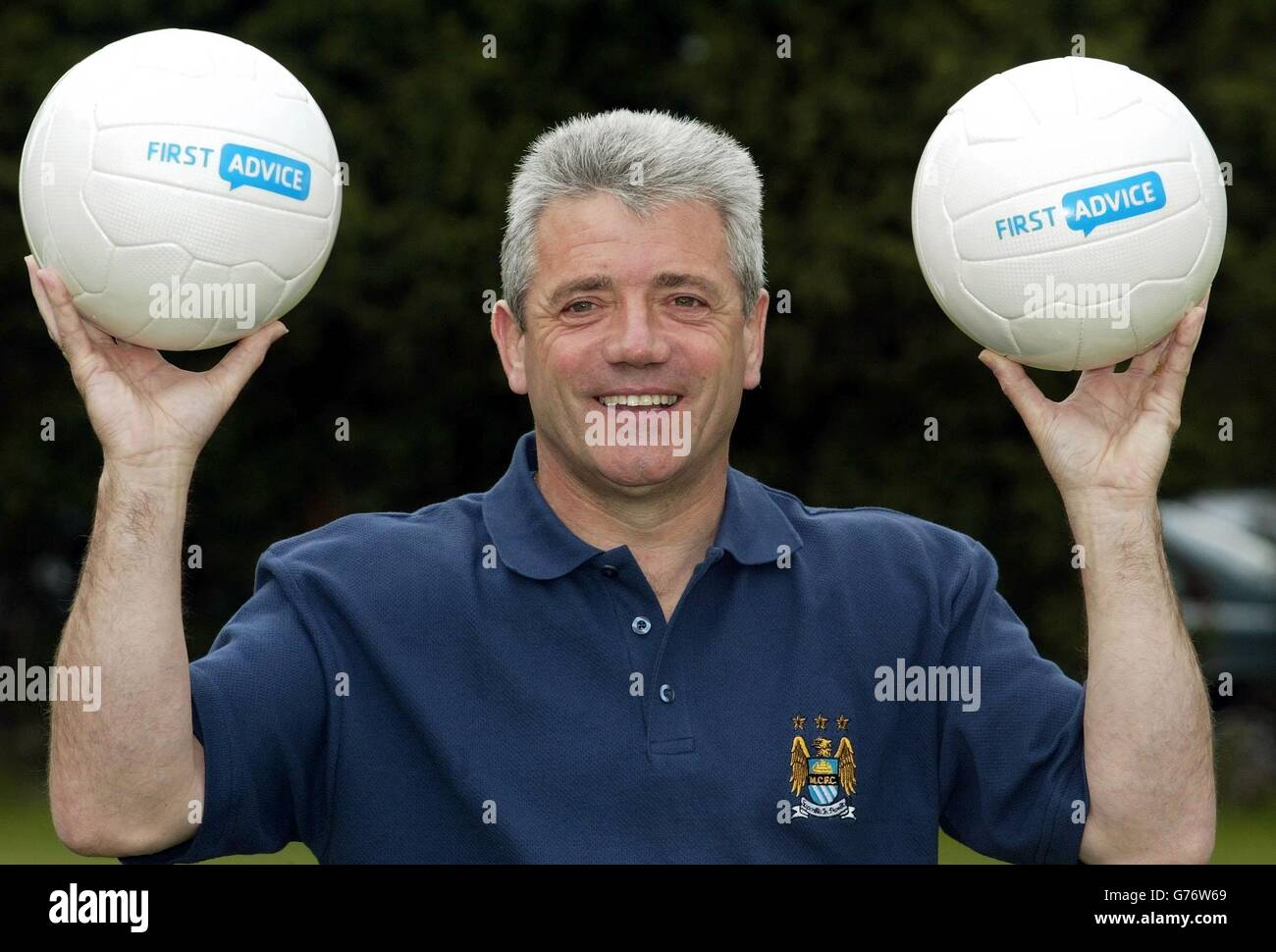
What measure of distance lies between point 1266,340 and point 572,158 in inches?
236

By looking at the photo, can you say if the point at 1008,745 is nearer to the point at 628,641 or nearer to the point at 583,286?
the point at 628,641

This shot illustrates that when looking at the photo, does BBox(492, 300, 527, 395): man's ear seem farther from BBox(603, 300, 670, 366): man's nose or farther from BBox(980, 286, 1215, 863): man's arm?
BBox(980, 286, 1215, 863): man's arm

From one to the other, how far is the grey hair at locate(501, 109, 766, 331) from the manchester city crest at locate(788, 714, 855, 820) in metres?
0.98

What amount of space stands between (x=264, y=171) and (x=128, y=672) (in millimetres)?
1028

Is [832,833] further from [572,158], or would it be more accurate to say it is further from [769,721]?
[572,158]

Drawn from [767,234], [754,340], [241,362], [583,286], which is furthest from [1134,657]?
[767,234]

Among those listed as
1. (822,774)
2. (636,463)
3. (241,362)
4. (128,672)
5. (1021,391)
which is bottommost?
(822,774)

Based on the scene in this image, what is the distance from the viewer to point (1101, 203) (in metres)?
3.53

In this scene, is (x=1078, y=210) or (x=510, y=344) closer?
(x=1078, y=210)

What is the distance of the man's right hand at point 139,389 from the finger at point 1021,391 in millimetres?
1500

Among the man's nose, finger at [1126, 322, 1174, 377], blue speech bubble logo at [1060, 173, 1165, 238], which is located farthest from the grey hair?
finger at [1126, 322, 1174, 377]

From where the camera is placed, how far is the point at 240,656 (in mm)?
3514

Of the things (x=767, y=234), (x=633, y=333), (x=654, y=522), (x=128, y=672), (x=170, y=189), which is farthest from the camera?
(x=767, y=234)

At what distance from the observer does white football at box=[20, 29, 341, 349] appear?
11.4ft
